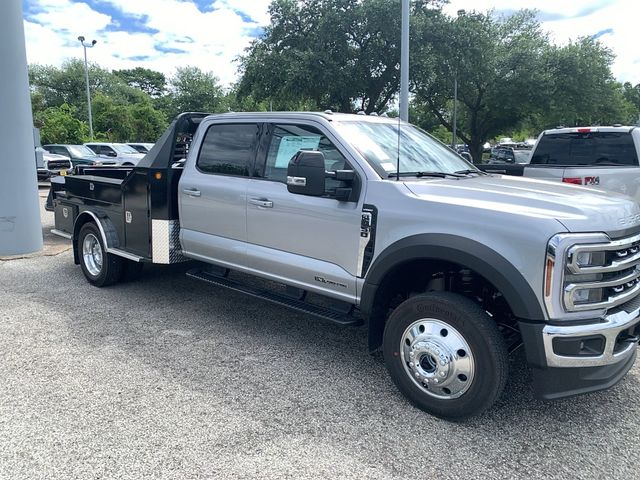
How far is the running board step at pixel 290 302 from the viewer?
4152 millimetres

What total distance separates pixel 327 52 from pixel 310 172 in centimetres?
1783

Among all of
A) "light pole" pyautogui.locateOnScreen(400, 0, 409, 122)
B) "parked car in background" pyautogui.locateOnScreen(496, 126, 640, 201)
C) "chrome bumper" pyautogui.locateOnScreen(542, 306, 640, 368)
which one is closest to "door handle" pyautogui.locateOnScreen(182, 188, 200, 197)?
"chrome bumper" pyautogui.locateOnScreen(542, 306, 640, 368)

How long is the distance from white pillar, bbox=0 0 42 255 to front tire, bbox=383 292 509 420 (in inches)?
278

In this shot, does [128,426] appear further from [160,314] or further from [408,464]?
[160,314]

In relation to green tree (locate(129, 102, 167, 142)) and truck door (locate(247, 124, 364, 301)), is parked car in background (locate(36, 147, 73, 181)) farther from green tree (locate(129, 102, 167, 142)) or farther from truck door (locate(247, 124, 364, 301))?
green tree (locate(129, 102, 167, 142))

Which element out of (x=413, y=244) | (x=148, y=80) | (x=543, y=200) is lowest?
(x=413, y=244)

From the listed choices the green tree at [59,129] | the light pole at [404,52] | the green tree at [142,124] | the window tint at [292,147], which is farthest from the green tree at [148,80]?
the window tint at [292,147]

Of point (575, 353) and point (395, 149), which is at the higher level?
point (395, 149)

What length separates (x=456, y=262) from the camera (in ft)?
11.2

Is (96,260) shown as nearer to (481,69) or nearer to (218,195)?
(218,195)

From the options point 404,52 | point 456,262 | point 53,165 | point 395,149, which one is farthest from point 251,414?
point 53,165

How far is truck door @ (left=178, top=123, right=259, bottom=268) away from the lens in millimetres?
5008

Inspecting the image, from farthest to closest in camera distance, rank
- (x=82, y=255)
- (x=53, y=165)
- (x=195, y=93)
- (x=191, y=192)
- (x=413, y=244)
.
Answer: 1. (x=195, y=93)
2. (x=53, y=165)
3. (x=82, y=255)
4. (x=191, y=192)
5. (x=413, y=244)

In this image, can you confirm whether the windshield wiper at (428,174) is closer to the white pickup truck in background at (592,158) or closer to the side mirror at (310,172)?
the side mirror at (310,172)
